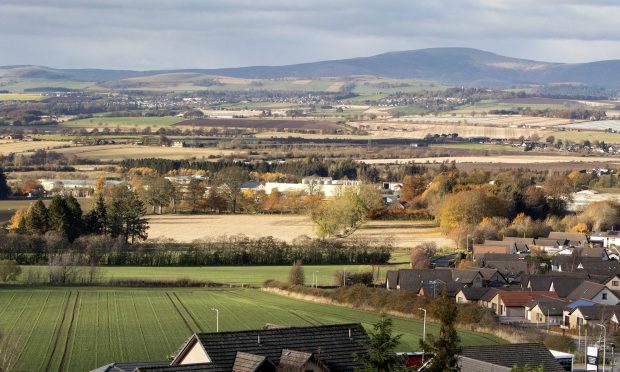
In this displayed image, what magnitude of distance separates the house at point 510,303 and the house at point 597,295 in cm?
162

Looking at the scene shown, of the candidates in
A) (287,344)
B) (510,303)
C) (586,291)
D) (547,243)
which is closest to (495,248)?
(547,243)

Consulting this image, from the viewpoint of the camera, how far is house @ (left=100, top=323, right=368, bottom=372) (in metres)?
20.3

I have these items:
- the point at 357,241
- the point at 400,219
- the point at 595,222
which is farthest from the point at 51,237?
the point at 595,222

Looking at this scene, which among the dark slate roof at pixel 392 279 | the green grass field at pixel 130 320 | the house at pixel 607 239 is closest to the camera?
the green grass field at pixel 130 320

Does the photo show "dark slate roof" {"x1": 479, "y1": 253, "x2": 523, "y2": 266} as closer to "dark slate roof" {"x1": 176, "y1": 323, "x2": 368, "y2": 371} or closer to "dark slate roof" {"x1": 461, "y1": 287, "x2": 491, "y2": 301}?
"dark slate roof" {"x1": 461, "y1": 287, "x2": 491, "y2": 301}

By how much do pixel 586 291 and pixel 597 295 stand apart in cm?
65

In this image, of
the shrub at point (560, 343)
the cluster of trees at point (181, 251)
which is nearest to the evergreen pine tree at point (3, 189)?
the cluster of trees at point (181, 251)

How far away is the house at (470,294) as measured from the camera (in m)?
44.0

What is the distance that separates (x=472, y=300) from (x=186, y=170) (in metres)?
54.4

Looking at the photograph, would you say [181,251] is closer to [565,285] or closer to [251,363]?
[565,285]

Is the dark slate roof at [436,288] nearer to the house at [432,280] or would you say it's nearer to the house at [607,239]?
the house at [432,280]

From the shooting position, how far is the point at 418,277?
46000 mm

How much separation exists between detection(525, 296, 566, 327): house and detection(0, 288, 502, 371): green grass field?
18.5 ft

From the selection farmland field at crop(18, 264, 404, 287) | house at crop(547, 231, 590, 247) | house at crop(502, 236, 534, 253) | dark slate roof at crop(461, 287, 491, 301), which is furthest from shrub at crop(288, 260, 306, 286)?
house at crop(547, 231, 590, 247)
